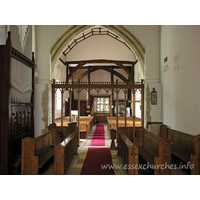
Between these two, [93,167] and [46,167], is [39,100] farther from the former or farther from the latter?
[93,167]

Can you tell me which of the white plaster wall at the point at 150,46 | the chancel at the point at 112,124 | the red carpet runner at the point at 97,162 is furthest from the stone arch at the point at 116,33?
the red carpet runner at the point at 97,162

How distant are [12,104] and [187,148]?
395 centimetres

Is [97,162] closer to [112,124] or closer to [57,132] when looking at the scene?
[57,132]

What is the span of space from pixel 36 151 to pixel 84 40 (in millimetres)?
9691

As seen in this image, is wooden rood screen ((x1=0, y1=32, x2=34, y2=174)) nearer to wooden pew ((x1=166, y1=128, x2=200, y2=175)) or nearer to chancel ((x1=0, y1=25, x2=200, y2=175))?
chancel ((x1=0, y1=25, x2=200, y2=175))

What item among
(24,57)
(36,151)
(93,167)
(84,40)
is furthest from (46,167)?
(84,40)

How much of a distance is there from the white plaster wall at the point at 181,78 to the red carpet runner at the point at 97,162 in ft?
7.61

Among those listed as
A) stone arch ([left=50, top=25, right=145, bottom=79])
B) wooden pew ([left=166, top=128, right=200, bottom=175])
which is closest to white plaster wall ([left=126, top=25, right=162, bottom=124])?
stone arch ([left=50, top=25, right=145, bottom=79])

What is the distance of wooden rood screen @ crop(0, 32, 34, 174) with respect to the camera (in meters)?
3.53

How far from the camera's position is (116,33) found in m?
7.26

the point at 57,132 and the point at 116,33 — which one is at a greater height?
the point at 116,33

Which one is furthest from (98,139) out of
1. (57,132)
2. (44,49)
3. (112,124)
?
(44,49)

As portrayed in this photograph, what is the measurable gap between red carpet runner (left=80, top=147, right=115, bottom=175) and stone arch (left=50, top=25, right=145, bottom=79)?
388cm

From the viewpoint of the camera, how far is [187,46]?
472 cm
